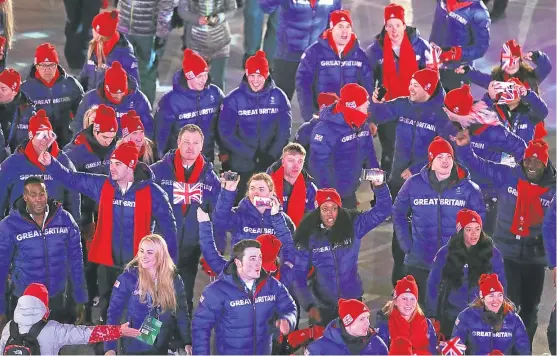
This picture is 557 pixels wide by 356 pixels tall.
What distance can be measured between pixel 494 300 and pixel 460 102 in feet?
8.23

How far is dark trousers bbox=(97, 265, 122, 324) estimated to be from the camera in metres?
11.4

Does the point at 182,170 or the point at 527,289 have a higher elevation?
the point at 182,170

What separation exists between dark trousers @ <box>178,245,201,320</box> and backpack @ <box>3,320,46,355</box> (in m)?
2.01

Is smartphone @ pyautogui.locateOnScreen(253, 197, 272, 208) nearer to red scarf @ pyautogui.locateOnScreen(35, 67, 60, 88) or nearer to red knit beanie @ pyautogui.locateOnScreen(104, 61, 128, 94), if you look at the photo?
red knit beanie @ pyautogui.locateOnScreen(104, 61, 128, 94)


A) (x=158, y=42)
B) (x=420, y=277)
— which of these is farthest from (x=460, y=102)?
(x=158, y=42)

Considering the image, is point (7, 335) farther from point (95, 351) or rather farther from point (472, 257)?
point (472, 257)

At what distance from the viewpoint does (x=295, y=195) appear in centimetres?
1166

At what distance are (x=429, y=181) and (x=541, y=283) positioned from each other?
128 cm

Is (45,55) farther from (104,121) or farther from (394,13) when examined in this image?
(394,13)

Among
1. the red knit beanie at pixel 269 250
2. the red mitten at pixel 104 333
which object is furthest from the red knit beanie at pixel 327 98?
the red mitten at pixel 104 333

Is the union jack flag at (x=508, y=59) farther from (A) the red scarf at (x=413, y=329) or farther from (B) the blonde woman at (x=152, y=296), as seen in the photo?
(B) the blonde woman at (x=152, y=296)

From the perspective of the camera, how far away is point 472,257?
10938 millimetres

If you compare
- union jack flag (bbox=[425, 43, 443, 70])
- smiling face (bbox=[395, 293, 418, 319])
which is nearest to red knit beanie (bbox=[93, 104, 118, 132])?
smiling face (bbox=[395, 293, 418, 319])

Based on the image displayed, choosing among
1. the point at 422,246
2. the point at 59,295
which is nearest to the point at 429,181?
the point at 422,246
